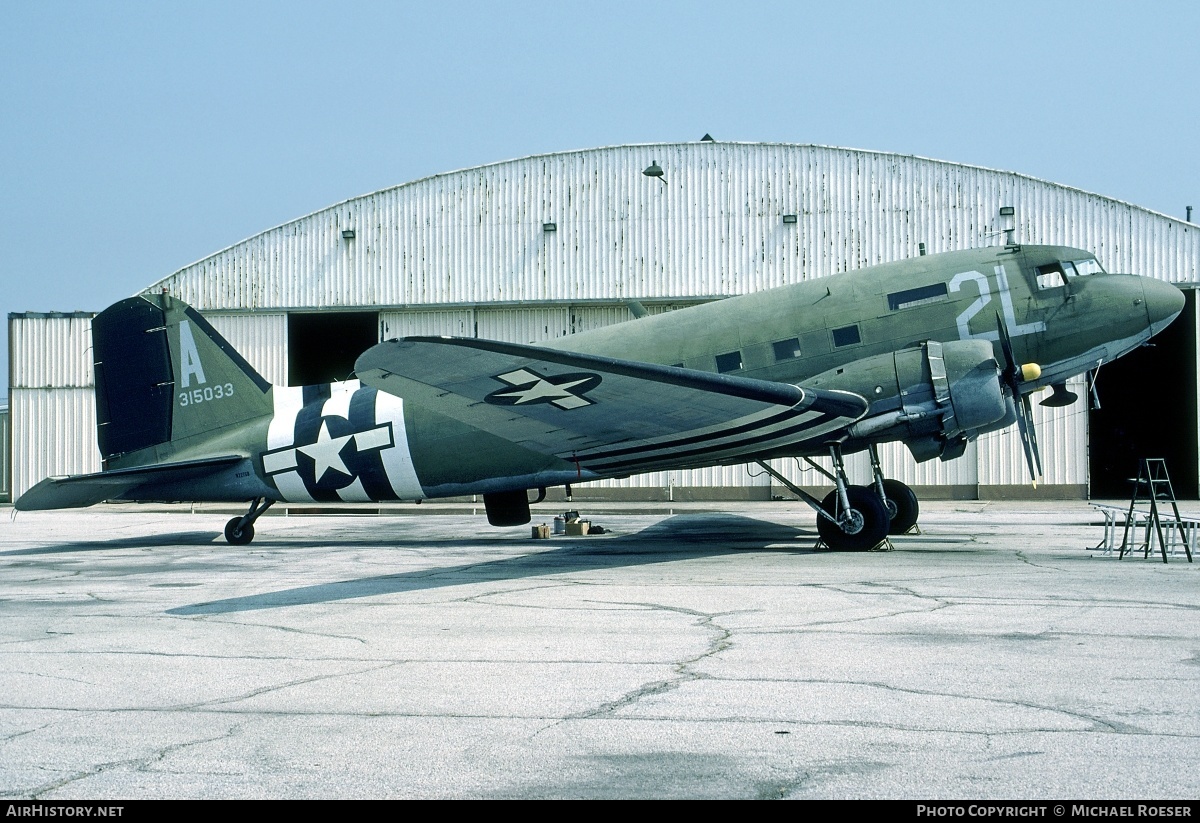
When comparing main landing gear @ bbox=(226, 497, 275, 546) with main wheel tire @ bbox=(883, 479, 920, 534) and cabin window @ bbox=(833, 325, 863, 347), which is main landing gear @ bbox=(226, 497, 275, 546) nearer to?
cabin window @ bbox=(833, 325, 863, 347)

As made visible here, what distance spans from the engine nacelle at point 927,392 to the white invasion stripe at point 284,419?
9185 millimetres

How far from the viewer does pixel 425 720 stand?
19.3 feet

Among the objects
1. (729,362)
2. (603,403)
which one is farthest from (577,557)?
(729,362)

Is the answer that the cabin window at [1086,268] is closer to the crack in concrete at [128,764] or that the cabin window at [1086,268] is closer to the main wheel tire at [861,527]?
the main wheel tire at [861,527]

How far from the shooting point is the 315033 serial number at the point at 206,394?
61.8ft

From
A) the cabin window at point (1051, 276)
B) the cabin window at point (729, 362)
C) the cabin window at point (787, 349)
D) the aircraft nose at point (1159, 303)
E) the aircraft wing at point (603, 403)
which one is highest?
the cabin window at point (1051, 276)

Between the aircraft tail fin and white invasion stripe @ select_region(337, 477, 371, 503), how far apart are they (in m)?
2.19

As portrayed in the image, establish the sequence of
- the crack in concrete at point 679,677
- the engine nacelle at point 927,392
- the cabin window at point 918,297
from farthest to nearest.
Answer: the cabin window at point 918,297, the engine nacelle at point 927,392, the crack in concrete at point 679,677

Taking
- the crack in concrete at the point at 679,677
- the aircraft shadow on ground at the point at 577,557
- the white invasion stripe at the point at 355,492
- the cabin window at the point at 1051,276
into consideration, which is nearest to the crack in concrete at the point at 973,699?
the crack in concrete at the point at 679,677

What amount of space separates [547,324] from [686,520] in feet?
41.8

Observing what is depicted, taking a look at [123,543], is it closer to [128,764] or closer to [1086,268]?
[128,764]

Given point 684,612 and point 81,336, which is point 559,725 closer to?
point 684,612
